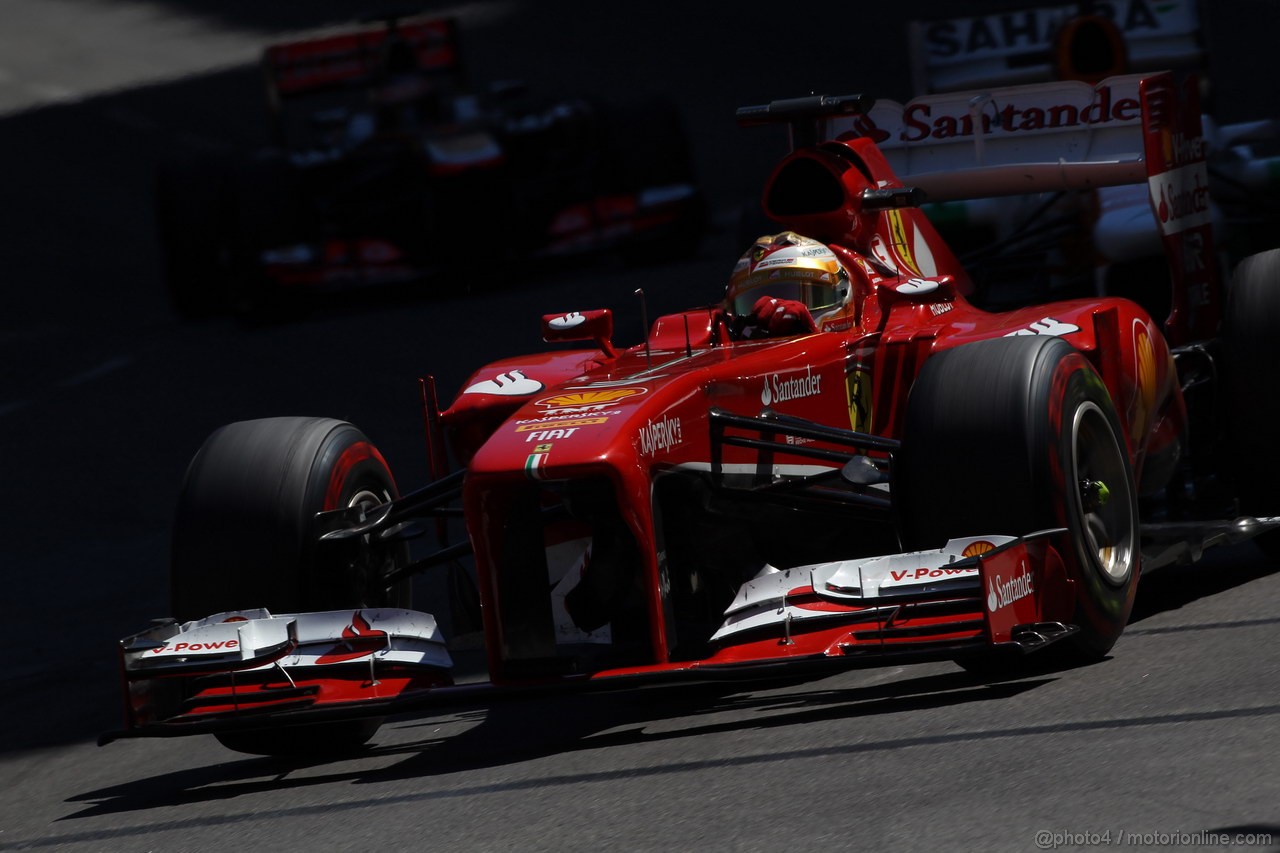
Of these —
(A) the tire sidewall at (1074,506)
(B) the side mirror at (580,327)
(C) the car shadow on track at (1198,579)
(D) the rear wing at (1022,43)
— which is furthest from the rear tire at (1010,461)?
(D) the rear wing at (1022,43)

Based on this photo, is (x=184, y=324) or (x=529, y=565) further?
(x=184, y=324)

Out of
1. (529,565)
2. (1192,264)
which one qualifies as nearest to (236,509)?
(529,565)

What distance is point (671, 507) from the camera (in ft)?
22.1

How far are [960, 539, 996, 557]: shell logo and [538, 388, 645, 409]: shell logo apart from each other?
3.66ft

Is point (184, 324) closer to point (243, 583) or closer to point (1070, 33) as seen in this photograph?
point (1070, 33)

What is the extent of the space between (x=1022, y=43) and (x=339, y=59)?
6.54 metres

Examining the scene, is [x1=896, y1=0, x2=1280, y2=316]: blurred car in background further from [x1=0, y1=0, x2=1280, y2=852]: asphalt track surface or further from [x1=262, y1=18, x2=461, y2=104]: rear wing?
[x1=262, y1=18, x2=461, y2=104]: rear wing

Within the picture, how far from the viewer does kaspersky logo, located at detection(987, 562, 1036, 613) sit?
6.13 metres

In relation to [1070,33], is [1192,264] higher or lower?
lower

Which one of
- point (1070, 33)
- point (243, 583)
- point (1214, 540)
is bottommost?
point (1214, 540)

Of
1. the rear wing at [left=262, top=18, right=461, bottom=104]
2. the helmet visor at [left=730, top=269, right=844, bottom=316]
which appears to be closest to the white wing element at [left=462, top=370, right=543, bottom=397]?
the helmet visor at [left=730, top=269, right=844, bottom=316]

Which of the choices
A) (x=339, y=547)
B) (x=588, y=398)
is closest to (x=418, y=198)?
(x=339, y=547)

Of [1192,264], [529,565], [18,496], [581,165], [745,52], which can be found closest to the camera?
[529,565]

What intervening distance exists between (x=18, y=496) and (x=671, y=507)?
6.50m
